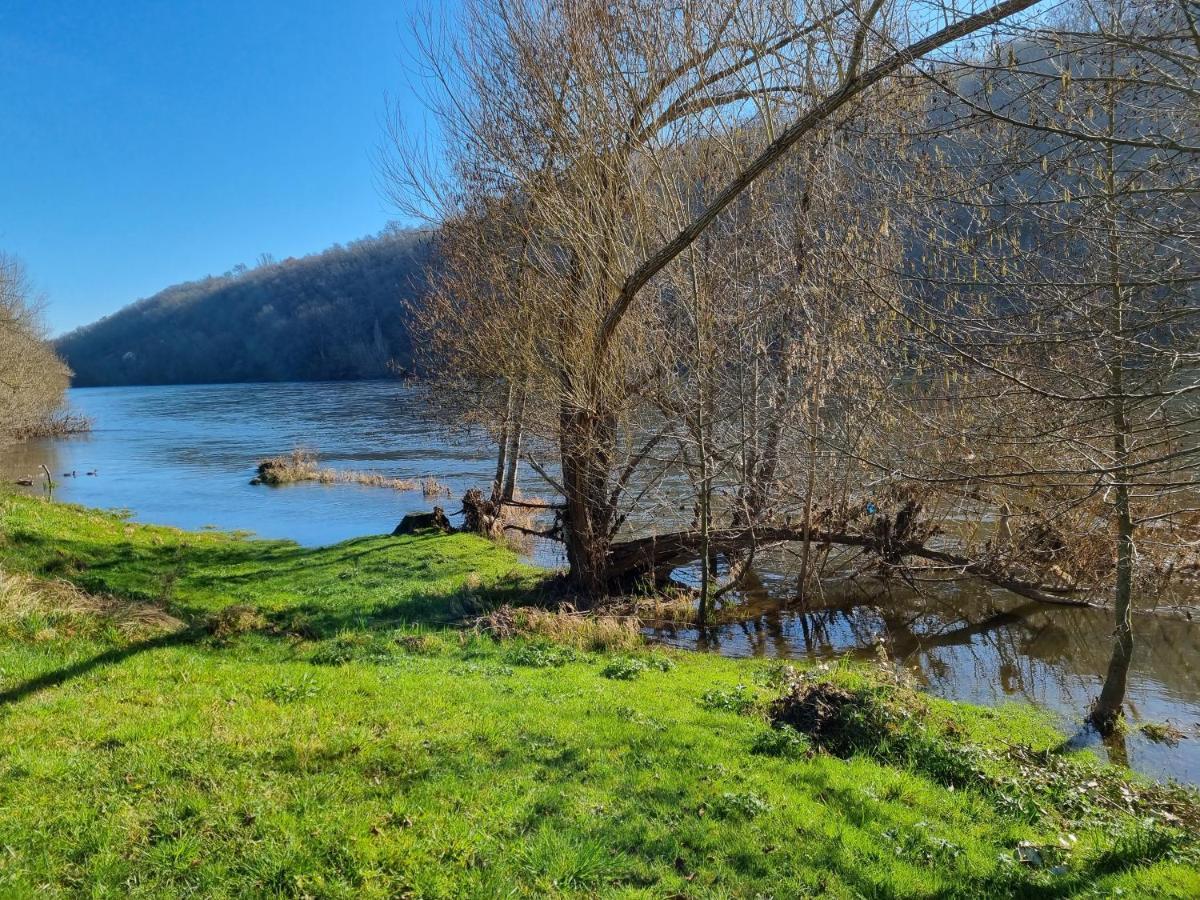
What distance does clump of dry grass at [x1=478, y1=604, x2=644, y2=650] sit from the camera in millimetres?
10891

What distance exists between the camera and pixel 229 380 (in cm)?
12169

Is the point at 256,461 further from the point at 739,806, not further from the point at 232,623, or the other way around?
the point at 739,806

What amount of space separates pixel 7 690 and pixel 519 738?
397 centimetres

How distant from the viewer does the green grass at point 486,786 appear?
156 inches

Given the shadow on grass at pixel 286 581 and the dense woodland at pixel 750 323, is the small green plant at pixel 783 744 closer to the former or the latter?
the dense woodland at pixel 750 323

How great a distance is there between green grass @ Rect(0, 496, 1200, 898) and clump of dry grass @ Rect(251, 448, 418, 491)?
21024 millimetres

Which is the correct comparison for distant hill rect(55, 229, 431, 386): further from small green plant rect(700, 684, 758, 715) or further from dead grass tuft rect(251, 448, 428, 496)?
small green plant rect(700, 684, 758, 715)

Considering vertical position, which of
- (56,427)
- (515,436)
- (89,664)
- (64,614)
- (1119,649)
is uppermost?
(515,436)

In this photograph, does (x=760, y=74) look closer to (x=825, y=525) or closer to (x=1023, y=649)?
(x=825, y=525)

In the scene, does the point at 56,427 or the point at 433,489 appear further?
the point at 56,427

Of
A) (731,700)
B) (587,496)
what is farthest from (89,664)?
(587,496)

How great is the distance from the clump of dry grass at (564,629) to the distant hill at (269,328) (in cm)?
8057

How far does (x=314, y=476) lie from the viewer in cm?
3144

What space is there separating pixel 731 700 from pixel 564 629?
13.0 feet
